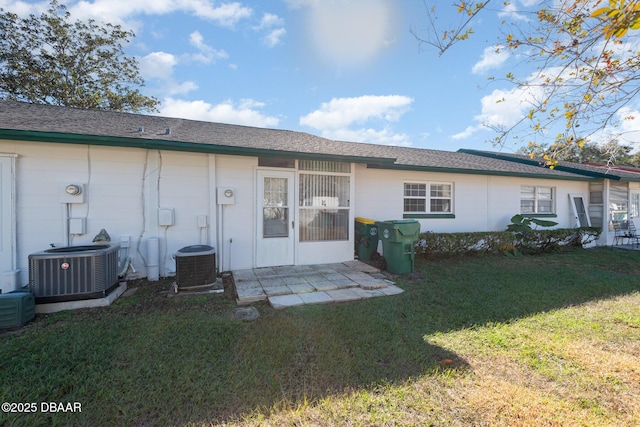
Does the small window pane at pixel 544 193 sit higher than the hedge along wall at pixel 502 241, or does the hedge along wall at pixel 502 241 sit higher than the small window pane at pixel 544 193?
the small window pane at pixel 544 193

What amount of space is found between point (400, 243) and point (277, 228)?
9.28 ft

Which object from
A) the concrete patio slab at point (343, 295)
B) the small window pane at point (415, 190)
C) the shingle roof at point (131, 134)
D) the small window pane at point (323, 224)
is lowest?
the concrete patio slab at point (343, 295)

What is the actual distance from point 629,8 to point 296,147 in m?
5.05

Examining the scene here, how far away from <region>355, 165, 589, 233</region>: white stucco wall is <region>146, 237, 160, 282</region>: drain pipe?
491 centimetres

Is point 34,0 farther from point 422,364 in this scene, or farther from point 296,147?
point 422,364

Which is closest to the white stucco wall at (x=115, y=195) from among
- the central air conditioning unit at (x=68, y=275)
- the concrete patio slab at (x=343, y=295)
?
the central air conditioning unit at (x=68, y=275)

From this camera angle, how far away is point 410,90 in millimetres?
7844

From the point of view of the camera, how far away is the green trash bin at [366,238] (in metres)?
6.72

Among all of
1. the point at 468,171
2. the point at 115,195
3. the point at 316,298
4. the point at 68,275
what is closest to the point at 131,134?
→ the point at 115,195

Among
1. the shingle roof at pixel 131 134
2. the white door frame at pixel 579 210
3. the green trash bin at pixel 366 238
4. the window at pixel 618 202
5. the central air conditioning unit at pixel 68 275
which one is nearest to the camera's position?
→ the central air conditioning unit at pixel 68 275

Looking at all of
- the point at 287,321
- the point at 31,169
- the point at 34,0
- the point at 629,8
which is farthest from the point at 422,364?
the point at 34,0

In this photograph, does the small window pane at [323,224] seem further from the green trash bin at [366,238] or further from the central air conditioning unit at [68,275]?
the central air conditioning unit at [68,275]

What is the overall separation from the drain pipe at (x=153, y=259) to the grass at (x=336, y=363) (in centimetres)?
87

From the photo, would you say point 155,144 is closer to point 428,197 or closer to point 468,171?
point 428,197
